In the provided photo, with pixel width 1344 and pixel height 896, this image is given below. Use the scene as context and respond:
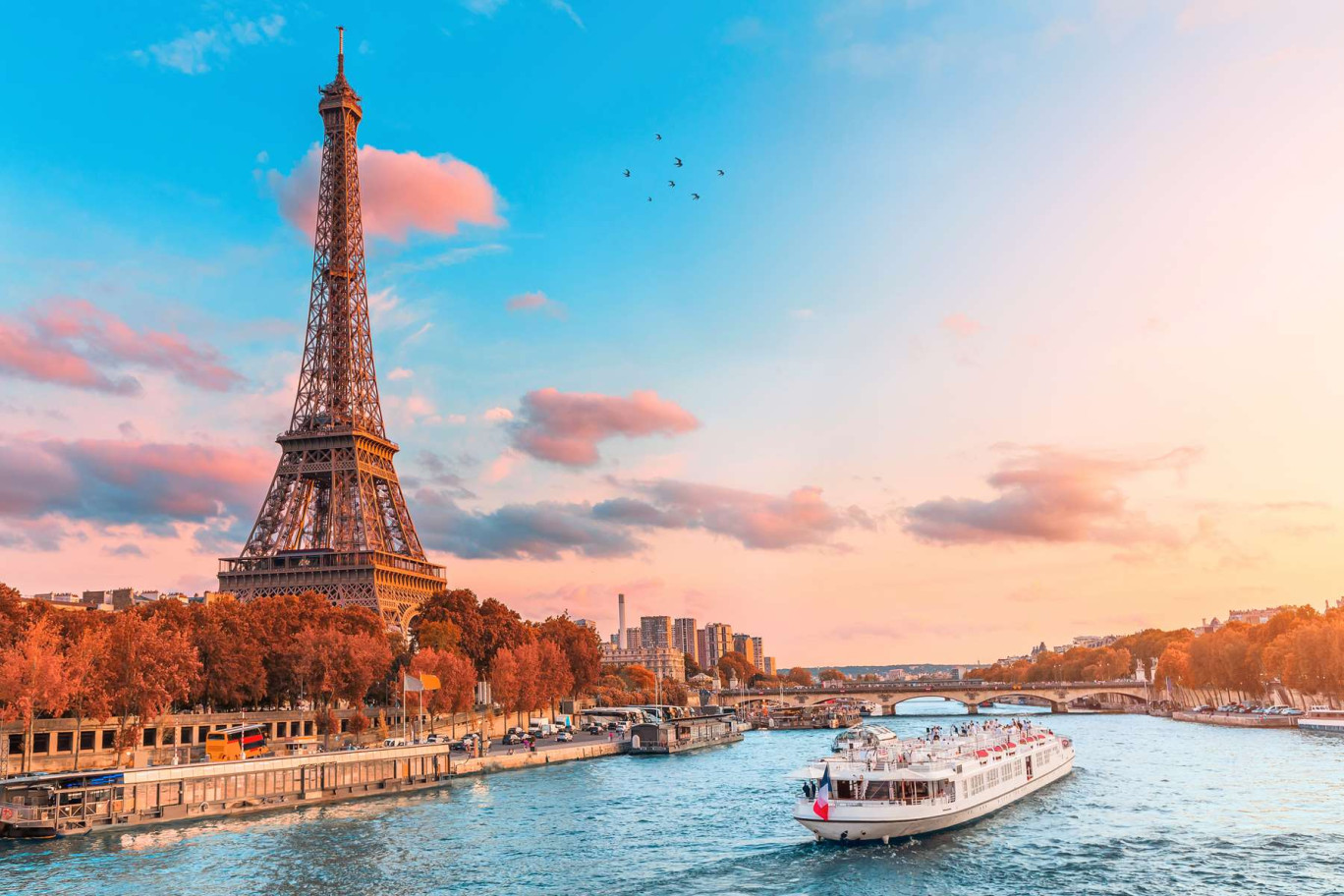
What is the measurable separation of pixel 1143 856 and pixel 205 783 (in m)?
51.0

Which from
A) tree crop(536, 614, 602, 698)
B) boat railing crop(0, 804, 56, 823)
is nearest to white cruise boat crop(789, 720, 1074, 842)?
boat railing crop(0, 804, 56, 823)

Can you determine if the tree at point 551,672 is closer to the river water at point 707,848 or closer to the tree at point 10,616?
the river water at point 707,848

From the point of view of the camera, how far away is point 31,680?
71.4 meters

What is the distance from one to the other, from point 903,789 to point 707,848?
9.96 m

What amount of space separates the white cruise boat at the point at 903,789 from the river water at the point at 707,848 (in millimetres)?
989

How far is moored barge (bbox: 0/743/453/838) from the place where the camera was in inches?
2279

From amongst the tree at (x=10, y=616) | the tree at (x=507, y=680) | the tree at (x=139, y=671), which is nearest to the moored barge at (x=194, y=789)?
the tree at (x=139, y=671)

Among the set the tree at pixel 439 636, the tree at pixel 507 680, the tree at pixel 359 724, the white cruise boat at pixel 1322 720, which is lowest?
the white cruise boat at pixel 1322 720

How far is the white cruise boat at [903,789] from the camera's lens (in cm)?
5178

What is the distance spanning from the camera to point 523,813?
2571 inches

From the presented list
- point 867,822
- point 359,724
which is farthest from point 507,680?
point 867,822

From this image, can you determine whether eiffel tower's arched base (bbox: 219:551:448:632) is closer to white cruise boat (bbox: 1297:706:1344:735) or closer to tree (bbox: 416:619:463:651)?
tree (bbox: 416:619:463:651)

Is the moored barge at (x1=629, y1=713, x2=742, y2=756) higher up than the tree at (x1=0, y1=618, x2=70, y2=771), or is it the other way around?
the tree at (x1=0, y1=618, x2=70, y2=771)

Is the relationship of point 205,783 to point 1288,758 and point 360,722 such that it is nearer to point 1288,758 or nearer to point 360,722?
point 360,722
